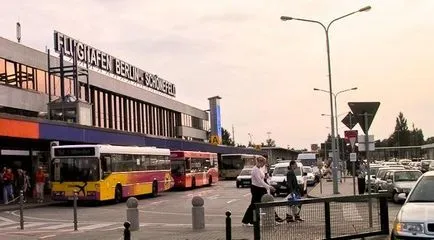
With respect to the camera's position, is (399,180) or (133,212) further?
(399,180)

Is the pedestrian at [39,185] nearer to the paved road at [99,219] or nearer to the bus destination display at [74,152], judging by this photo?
the paved road at [99,219]

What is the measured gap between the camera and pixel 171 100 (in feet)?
288

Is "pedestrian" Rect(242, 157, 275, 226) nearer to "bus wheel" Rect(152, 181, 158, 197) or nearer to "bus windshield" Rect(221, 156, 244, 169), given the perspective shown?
"bus wheel" Rect(152, 181, 158, 197)

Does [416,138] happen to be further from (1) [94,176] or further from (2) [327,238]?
(2) [327,238]

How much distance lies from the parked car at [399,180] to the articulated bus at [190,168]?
18.3m

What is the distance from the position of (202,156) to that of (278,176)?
465 inches

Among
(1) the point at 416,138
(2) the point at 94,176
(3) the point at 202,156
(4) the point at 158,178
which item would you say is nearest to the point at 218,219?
(2) the point at 94,176

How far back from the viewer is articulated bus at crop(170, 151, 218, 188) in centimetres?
4338

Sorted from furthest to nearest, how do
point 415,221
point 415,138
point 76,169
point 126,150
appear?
1. point 415,138
2. point 126,150
3. point 76,169
4. point 415,221

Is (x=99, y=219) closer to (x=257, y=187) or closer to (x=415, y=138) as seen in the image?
(x=257, y=187)

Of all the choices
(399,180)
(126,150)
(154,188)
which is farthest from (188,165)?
(399,180)

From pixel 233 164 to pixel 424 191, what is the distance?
2197 inches

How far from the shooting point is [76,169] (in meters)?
29.2

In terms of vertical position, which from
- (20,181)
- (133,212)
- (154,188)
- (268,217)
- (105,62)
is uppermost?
(105,62)
